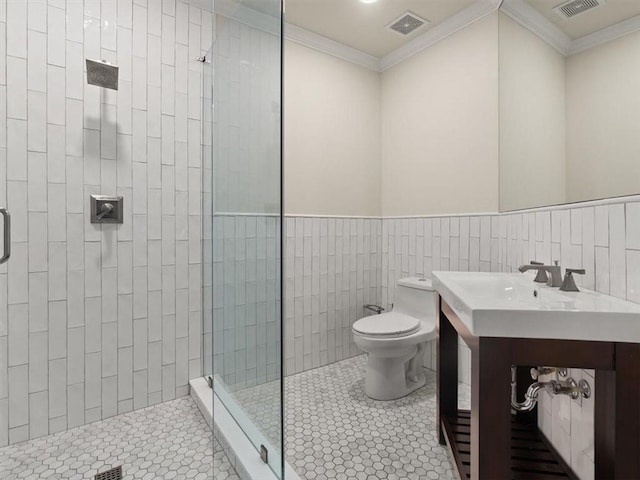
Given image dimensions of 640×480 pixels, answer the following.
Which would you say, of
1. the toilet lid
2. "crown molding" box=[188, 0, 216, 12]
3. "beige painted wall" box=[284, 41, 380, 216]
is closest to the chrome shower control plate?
"beige painted wall" box=[284, 41, 380, 216]

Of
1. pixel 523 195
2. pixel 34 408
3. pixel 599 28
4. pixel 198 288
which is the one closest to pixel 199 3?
pixel 198 288

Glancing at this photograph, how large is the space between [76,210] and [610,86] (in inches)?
92.0

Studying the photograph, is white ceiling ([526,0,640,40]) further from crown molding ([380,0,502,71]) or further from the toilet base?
the toilet base

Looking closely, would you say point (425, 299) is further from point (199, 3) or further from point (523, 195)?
point (199, 3)

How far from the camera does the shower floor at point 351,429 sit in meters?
1.40

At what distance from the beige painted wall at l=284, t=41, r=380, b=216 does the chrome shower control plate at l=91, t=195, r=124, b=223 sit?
3.31ft

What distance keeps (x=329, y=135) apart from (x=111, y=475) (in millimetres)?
2292

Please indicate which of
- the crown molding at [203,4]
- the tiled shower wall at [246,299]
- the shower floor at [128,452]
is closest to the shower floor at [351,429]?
the tiled shower wall at [246,299]

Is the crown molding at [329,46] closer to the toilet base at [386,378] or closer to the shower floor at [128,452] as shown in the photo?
the toilet base at [386,378]

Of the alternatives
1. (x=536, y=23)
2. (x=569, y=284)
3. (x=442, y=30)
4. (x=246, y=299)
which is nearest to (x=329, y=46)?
(x=442, y=30)

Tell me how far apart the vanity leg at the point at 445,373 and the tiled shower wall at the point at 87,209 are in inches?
55.6

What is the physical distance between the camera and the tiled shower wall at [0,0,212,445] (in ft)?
5.32

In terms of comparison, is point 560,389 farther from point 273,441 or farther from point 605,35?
point 605,35

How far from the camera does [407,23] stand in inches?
92.0
